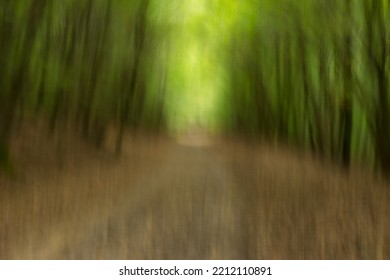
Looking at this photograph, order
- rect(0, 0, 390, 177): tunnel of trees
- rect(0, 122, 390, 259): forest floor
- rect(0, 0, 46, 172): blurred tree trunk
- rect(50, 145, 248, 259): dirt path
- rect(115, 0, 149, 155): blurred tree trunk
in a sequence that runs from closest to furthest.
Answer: rect(50, 145, 248, 259): dirt path
rect(0, 122, 390, 259): forest floor
rect(0, 0, 46, 172): blurred tree trunk
rect(0, 0, 390, 177): tunnel of trees
rect(115, 0, 149, 155): blurred tree trunk

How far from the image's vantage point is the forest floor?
6.19 meters

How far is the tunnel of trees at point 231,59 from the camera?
407 inches

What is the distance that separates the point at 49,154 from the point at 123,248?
597 cm

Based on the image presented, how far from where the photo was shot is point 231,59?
1037 inches

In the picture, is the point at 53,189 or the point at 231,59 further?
the point at 231,59

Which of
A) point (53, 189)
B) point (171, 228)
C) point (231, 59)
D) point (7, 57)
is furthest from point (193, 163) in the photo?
point (231, 59)

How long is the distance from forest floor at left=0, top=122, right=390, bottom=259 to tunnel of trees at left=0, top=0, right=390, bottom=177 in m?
1.16

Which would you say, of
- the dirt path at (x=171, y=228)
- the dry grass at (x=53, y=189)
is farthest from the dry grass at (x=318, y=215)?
the dry grass at (x=53, y=189)

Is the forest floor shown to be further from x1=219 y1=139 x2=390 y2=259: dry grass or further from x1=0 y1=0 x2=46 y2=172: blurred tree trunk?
x1=0 y1=0 x2=46 y2=172: blurred tree trunk

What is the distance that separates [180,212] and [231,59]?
19298 mm

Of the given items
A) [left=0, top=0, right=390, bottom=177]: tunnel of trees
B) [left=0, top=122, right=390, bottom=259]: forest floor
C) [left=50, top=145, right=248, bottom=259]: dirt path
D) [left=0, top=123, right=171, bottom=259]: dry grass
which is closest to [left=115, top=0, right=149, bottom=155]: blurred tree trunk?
[left=0, top=0, right=390, bottom=177]: tunnel of trees

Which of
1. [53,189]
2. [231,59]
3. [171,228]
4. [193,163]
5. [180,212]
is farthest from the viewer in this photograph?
[231,59]

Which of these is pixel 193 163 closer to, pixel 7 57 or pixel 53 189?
pixel 53 189
